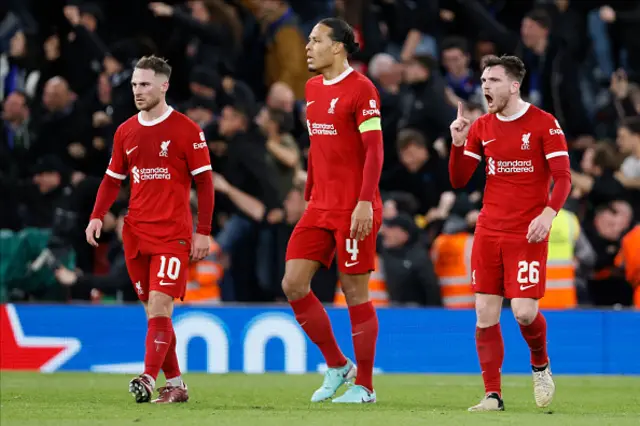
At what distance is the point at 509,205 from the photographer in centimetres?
883

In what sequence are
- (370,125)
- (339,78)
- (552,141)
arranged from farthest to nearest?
(339,78) → (370,125) → (552,141)

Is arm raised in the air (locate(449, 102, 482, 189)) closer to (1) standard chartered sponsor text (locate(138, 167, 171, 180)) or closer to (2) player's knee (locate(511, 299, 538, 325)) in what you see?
(2) player's knee (locate(511, 299, 538, 325))

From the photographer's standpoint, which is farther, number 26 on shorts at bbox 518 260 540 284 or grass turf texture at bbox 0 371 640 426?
number 26 on shorts at bbox 518 260 540 284

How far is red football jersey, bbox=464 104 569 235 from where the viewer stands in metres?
8.77

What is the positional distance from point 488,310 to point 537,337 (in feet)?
1.29

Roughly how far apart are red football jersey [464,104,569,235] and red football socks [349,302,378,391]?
3.13 ft

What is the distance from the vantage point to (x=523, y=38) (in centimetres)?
1598

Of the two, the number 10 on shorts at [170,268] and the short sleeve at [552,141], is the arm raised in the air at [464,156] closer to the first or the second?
the short sleeve at [552,141]

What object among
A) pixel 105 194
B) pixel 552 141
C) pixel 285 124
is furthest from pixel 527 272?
pixel 285 124

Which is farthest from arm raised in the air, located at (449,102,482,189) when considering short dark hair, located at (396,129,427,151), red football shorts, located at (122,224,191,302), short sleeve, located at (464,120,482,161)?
short dark hair, located at (396,129,427,151)

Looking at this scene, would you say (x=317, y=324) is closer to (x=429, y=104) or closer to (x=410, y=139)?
(x=410, y=139)

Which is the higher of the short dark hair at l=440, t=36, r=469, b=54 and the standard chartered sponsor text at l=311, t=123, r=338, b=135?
the short dark hair at l=440, t=36, r=469, b=54

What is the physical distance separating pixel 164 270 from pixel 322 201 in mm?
1143

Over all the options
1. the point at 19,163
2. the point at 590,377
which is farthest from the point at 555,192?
the point at 19,163
